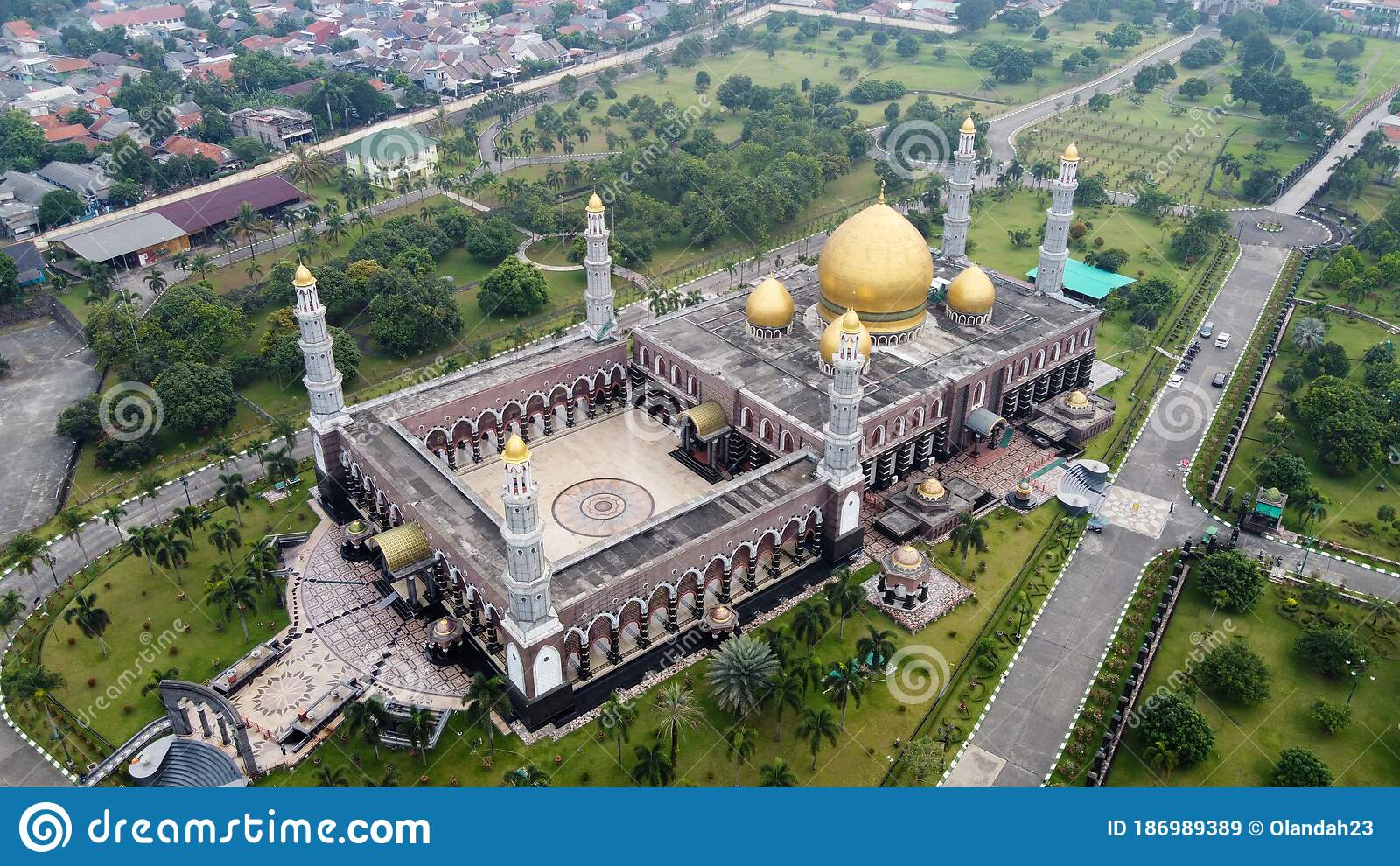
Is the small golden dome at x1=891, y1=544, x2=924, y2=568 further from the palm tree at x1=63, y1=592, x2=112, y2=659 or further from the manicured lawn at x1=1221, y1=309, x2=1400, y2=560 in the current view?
the palm tree at x1=63, y1=592, x2=112, y2=659

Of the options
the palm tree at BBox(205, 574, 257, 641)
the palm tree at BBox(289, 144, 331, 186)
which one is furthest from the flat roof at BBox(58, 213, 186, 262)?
the palm tree at BBox(205, 574, 257, 641)

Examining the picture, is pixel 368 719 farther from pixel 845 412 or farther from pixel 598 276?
pixel 598 276

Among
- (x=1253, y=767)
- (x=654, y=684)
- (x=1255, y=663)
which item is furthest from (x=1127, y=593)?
(x=654, y=684)

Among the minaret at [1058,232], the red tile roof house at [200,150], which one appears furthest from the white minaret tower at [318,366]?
the red tile roof house at [200,150]

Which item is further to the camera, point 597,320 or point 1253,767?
point 597,320

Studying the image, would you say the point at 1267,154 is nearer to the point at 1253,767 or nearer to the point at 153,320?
the point at 1253,767

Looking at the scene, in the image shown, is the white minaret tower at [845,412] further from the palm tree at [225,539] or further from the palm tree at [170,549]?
the palm tree at [170,549]
